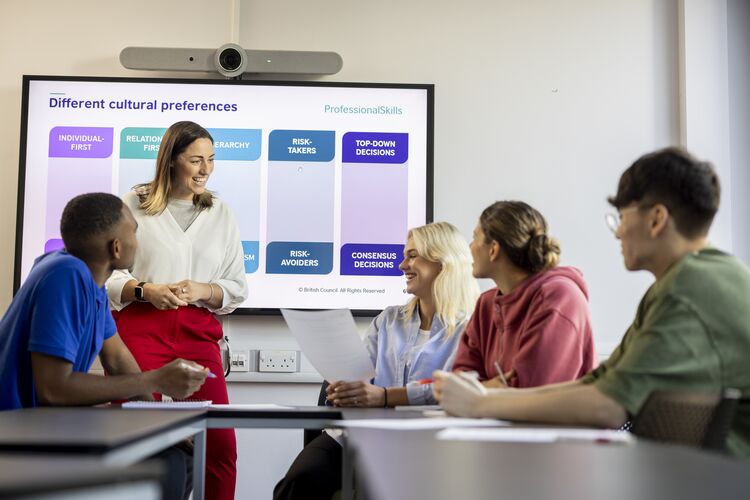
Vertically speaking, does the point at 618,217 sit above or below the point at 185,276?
above

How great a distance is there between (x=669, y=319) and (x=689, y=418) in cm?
21

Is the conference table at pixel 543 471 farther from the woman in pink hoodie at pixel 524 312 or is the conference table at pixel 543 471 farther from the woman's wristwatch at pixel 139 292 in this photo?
the woman's wristwatch at pixel 139 292

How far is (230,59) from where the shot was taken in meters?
3.88

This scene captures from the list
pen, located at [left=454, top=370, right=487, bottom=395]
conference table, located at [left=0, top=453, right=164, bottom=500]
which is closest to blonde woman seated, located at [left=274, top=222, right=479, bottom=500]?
pen, located at [left=454, top=370, right=487, bottom=395]

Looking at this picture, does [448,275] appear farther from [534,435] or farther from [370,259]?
[534,435]

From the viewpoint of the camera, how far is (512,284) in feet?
8.48

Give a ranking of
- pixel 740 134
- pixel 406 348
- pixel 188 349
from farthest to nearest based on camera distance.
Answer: pixel 740 134
pixel 188 349
pixel 406 348

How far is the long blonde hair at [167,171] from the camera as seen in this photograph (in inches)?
135

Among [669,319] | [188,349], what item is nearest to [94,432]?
[669,319]

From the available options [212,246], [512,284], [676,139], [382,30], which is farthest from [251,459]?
[676,139]

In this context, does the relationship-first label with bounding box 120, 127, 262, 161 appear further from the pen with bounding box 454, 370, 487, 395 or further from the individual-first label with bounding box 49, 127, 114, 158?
the pen with bounding box 454, 370, 487, 395

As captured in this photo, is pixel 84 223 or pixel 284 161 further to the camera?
pixel 284 161

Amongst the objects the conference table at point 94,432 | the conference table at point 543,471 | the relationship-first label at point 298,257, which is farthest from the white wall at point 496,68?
the conference table at point 543,471

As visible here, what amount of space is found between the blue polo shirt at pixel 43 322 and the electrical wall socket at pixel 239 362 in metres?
1.50
